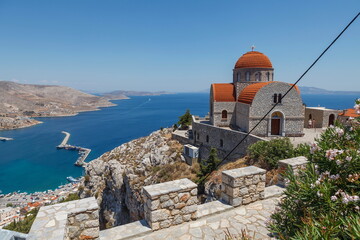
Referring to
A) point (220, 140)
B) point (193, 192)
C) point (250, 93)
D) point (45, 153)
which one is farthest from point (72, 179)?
point (193, 192)

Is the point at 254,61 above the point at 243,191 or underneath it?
above

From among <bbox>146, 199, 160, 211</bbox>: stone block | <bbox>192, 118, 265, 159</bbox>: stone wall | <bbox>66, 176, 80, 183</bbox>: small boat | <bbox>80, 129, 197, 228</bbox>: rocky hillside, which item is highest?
<bbox>146, 199, 160, 211</bbox>: stone block

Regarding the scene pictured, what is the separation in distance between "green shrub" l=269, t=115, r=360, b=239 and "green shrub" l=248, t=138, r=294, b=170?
7571 millimetres

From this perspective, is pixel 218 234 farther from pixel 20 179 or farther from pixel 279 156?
pixel 20 179

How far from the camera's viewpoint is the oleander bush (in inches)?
82.4

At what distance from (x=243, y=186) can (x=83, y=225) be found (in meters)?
3.56

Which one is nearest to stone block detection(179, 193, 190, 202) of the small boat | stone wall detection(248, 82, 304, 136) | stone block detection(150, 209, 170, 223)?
stone block detection(150, 209, 170, 223)

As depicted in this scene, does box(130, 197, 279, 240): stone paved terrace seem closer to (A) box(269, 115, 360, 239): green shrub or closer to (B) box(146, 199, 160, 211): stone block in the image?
(B) box(146, 199, 160, 211): stone block

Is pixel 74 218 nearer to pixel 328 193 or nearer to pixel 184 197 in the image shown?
pixel 184 197

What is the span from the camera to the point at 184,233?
4.13 m

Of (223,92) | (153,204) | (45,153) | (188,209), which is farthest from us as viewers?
(45,153)

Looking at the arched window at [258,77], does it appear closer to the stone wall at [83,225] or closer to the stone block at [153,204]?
the stone block at [153,204]

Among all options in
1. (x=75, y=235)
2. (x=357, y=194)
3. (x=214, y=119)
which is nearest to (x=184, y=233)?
(x=75, y=235)

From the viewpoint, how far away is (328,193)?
2.41 meters
